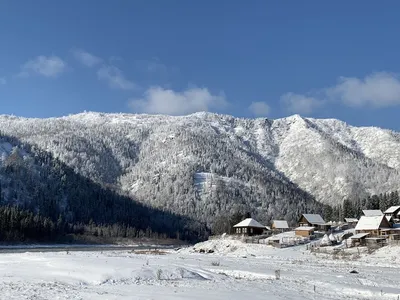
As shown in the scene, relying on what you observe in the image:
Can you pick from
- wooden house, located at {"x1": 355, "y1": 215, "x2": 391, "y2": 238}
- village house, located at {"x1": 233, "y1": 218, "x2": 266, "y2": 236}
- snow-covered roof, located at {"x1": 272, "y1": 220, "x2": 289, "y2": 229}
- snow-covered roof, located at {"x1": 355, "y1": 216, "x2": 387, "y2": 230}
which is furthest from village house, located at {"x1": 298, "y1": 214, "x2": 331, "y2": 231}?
wooden house, located at {"x1": 355, "y1": 215, "x2": 391, "y2": 238}

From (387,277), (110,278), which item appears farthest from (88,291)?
(387,277)

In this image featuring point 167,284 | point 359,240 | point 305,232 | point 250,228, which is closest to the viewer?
point 167,284

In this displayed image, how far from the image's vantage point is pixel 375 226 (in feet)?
314

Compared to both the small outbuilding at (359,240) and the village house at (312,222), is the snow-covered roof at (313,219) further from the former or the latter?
the small outbuilding at (359,240)

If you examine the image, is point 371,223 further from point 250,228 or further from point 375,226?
point 250,228

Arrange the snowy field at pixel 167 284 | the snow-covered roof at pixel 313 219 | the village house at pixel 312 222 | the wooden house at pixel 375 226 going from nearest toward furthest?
the snowy field at pixel 167 284 < the wooden house at pixel 375 226 < the village house at pixel 312 222 < the snow-covered roof at pixel 313 219

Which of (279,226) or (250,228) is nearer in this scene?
(250,228)

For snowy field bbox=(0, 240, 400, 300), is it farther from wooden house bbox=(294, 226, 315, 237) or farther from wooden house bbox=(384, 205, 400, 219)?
wooden house bbox=(384, 205, 400, 219)

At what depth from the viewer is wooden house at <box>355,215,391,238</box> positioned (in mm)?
94938

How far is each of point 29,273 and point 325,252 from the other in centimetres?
5317

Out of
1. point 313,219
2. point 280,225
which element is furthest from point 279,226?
point 313,219

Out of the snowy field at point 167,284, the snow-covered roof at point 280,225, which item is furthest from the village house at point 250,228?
the snowy field at point 167,284

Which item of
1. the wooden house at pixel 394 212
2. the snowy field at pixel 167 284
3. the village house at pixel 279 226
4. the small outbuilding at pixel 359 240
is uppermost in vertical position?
the wooden house at pixel 394 212

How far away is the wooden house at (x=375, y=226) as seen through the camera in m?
94.9
